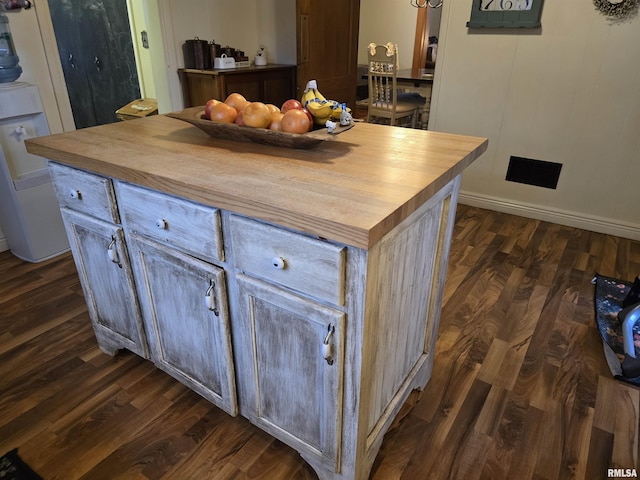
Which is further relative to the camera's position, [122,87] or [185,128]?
[122,87]

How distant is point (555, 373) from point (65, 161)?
196 cm

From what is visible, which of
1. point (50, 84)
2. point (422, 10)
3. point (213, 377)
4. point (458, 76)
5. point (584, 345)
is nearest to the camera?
point (213, 377)

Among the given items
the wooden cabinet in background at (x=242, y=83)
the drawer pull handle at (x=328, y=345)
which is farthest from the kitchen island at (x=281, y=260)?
the wooden cabinet in background at (x=242, y=83)

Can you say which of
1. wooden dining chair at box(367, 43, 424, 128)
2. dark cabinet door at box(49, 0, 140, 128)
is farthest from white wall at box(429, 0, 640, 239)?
dark cabinet door at box(49, 0, 140, 128)

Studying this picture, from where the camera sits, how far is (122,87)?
4406 millimetres

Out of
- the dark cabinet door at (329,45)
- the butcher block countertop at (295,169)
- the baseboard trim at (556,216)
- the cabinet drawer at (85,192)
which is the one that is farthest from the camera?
the dark cabinet door at (329,45)

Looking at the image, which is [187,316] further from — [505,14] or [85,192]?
[505,14]

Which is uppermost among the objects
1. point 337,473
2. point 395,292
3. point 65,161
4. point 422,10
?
point 422,10

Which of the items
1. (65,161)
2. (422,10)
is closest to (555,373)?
(65,161)

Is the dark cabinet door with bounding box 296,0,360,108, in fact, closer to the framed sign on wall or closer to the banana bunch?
the framed sign on wall

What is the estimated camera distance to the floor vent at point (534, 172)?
9.93 feet

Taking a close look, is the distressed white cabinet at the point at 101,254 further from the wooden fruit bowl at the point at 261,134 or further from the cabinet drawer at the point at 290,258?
the cabinet drawer at the point at 290,258

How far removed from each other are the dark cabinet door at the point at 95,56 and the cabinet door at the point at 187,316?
12.0 ft

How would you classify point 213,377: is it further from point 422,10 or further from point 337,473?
point 422,10
